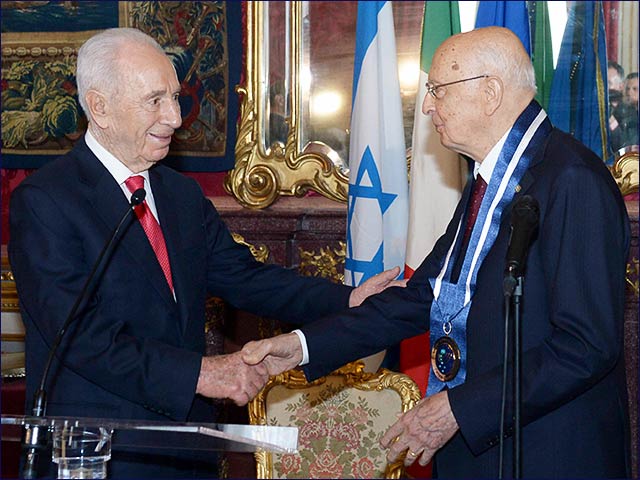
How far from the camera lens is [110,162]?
3125 mm

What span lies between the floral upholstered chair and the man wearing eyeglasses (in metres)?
0.49

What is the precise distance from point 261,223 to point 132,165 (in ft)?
6.59

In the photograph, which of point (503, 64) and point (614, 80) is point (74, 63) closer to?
point (614, 80)

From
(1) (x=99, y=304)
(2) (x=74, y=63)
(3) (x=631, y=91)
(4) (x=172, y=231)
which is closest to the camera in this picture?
(1) (x=99, y=304)

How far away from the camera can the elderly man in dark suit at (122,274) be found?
2.88 m

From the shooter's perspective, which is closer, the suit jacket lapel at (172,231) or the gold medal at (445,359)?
the gold medal at (445,359)

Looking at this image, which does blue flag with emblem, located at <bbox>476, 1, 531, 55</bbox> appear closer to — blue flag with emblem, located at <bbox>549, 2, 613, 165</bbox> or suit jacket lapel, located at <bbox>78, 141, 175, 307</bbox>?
blue flag with emblem, located at <bbox>549, 2, 613, 165</bbox>

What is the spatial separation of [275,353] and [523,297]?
84 cm

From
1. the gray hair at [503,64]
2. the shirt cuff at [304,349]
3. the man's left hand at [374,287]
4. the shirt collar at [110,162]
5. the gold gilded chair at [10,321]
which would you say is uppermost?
the gray hair at [503,64]

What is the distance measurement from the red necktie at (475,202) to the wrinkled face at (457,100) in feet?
0.27

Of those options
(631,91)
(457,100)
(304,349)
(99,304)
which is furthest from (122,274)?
(631,91)

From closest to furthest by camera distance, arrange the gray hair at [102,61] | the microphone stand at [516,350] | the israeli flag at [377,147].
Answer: the microphone stand at [516,350], the gray hair at [102,61], the israeli flag at [377,147]

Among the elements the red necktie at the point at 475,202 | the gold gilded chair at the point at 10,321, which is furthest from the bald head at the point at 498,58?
the gold gilded chair at the point at 10,321

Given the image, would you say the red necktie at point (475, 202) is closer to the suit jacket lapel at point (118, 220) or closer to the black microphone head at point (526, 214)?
the black microphone head at point (526, 214)
